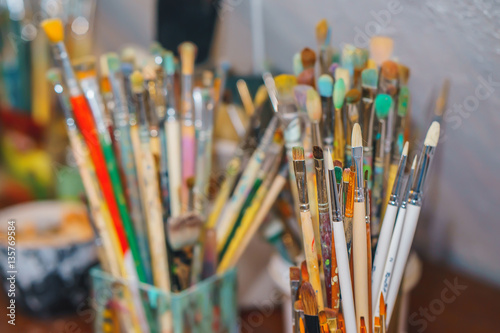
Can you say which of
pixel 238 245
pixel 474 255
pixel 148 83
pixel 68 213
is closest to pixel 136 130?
pixel 148 83

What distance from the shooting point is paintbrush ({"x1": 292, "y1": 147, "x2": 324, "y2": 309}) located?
1.08 ft

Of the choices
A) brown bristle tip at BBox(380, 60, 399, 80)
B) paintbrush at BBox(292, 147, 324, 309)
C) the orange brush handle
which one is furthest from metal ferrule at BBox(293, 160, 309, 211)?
the orange brush handle

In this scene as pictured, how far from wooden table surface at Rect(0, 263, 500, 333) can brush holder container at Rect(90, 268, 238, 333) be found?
6cm

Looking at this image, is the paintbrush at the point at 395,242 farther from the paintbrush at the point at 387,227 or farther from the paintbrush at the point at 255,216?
the paintbrush at the point at 255,216

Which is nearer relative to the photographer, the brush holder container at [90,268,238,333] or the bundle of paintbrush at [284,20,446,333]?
the bundle of paintbrush at [284,20,446,333]

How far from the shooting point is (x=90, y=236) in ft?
1.97

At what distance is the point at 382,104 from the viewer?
1.18 feet

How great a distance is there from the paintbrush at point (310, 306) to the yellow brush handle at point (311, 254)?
21 mm

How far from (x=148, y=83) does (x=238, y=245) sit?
179 millimetres

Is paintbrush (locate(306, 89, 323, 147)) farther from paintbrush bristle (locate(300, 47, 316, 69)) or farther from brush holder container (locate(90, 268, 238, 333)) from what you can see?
brush holder container (locate(90, 268, 238, 333))

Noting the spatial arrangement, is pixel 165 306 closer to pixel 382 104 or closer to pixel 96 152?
pixel 96 152

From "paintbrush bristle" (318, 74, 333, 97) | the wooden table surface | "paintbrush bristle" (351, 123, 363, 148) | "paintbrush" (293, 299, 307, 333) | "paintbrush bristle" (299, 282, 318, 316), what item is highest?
"paintbrush bristle" (318, 74, 333, 97)

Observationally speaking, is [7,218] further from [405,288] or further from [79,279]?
[405,288]

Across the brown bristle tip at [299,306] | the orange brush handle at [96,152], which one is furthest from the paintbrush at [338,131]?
the orange brush handle at [96,152]
